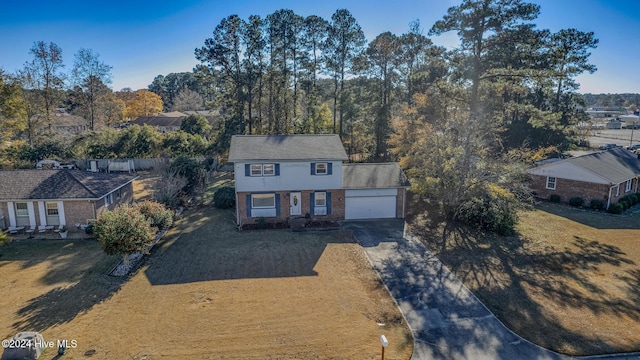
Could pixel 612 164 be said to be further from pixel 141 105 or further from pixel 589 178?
pixel 141 105

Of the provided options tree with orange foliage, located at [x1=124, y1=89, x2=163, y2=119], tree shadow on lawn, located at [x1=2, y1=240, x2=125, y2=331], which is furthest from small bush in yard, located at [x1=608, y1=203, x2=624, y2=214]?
tree with orange foliage, located at [x1=124, y1=89, x2=163, y2=119]

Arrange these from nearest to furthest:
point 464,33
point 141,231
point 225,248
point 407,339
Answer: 1. point 407,339
2. point 141,231
3. point 225,248
4. point 464,33

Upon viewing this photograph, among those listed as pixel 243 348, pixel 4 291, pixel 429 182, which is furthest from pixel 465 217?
pixel 4 291

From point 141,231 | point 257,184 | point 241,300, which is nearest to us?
point 241,300

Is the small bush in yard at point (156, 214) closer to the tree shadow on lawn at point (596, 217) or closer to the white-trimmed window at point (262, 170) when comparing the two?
the white-trimmed window at point (262, 170)

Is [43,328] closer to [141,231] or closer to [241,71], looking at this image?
[141,231]

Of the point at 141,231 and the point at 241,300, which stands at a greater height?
the point at 141,231

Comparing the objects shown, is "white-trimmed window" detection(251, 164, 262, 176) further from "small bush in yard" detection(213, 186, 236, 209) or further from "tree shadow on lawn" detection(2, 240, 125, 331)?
"tree shadow on lawn" detection(2, 240, 125, 331)
